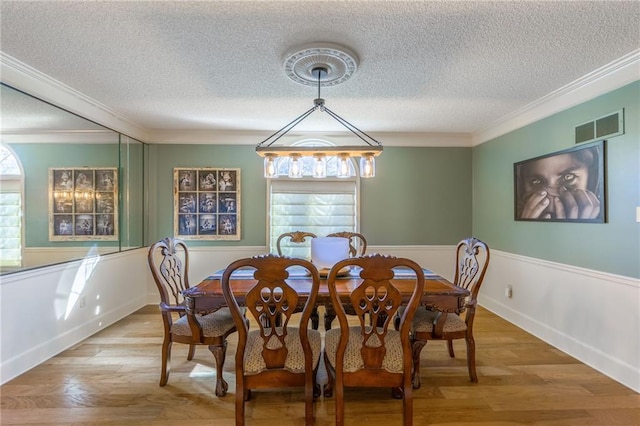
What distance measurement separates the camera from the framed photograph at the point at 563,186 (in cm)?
253

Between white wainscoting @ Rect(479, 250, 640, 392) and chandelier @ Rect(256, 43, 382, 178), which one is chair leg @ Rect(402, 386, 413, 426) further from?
white wainscoting @ Rect(479, 250, 640, 392)

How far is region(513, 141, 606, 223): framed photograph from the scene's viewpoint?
2.53m

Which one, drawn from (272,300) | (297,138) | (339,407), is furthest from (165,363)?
(297,138)

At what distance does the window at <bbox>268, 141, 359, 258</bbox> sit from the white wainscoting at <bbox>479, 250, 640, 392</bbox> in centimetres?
208

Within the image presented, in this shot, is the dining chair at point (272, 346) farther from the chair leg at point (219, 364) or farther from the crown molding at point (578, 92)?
the crown molding at point (578, 92)

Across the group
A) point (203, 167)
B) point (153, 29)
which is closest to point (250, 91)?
point (153, 29)

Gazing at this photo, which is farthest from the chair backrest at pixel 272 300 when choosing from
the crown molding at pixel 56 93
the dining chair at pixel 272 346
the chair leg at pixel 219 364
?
the crown molding at pixel 56 93

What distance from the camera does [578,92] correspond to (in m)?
2.69

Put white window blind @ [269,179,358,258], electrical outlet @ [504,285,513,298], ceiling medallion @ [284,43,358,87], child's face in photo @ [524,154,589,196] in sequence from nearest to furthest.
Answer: ceiling medallion @ [284,43,358,87] → child's face in photo @ [524,154,589,196] → electrical outlet @ [504,285,513,298] → white window blind @ [269,179,358,258]

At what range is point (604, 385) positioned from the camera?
2.25 metres

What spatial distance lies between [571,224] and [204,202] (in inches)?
163

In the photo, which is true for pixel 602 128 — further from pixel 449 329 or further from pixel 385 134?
pixel 385 134

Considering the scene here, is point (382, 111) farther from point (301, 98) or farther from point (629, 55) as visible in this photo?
point (629, 55)

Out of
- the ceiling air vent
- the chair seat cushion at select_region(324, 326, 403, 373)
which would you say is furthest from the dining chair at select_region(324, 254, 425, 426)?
the ceiling air vent
